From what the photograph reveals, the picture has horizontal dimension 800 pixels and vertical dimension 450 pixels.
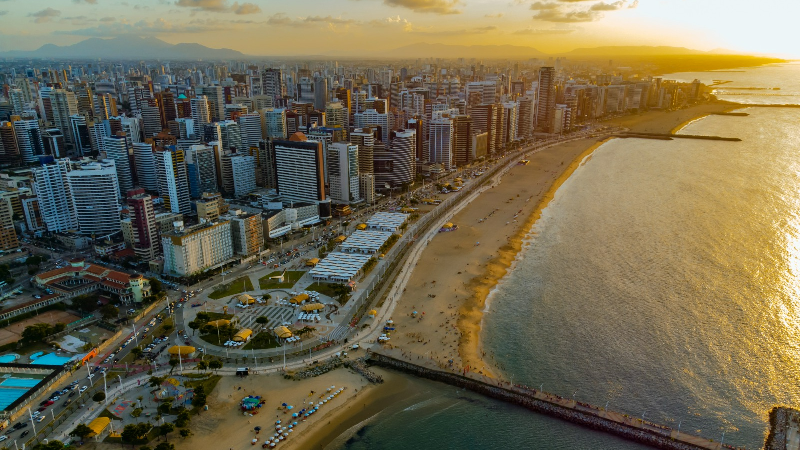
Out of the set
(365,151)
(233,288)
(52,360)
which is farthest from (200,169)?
(52,360)

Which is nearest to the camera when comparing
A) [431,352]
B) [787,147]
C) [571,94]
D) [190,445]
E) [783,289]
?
[190,445]

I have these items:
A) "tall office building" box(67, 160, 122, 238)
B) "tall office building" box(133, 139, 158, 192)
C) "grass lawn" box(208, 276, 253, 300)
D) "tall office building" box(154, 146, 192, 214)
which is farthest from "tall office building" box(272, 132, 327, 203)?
"tall office building" box(133, 139, 158, 192)

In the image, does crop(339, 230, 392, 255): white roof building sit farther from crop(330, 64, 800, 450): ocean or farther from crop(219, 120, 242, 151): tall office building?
crop(219, 120, 242, 151): tall office building

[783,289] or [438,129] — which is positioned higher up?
[438,129]

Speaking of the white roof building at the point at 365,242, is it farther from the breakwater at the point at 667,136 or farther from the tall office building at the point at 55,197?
the breakwater at the point at 667,136

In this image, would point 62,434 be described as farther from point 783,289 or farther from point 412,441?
point 783,289

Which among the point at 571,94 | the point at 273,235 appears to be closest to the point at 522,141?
the point at 571,94
